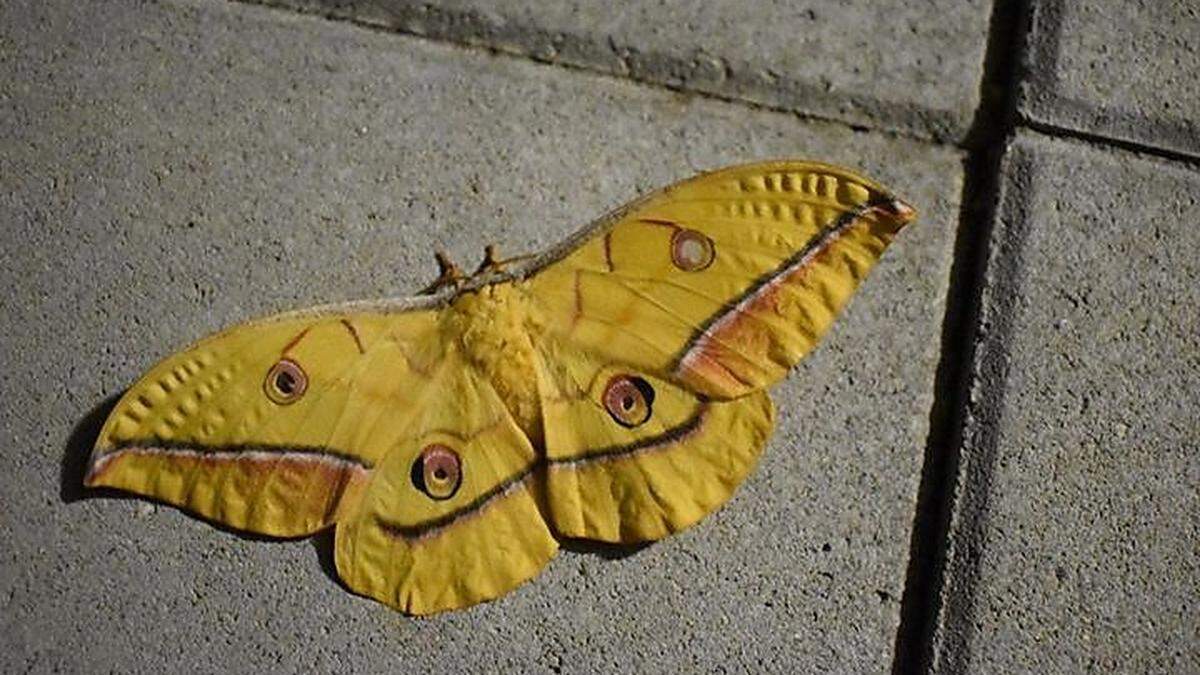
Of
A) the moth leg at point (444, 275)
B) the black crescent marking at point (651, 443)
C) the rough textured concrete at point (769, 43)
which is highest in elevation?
the rough textured concrete at point (769, 43)

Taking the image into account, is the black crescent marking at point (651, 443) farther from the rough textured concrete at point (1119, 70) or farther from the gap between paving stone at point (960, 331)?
the rough textured concrete at point (1119, 70)

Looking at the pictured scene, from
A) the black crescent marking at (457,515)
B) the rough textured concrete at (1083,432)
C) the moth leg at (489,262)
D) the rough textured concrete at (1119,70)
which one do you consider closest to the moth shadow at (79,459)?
the black crescent marking at (457,515)

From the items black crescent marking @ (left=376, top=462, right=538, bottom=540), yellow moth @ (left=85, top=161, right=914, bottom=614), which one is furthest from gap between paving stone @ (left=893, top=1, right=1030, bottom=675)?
black crescent marking @ (left=376, top=462, right=538, bottom=540)

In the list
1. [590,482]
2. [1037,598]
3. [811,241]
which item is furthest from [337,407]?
[1037,598]

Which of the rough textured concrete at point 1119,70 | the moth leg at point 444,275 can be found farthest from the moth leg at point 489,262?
the rough textured concrete at point 1119,70

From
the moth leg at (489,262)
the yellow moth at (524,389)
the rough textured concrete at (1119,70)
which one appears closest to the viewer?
the yellow moth at (524,389)

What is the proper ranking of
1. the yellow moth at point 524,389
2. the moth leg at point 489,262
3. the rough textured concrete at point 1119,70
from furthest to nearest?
the rough textured concrete at point 1119,70
the moth leg at point 489,262
the yellow moth at point 524,389

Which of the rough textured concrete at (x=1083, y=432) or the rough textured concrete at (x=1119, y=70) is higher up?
the rough textured concrete at (x=1119, y=70)

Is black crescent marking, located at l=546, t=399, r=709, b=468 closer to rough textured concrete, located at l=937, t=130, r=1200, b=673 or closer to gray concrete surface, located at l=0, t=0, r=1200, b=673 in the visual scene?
gray concrete surface, located at l=0, t=0, r=1200, b=673

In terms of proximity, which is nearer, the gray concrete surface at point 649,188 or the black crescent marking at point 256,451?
the black crescent marking at point 256,451
